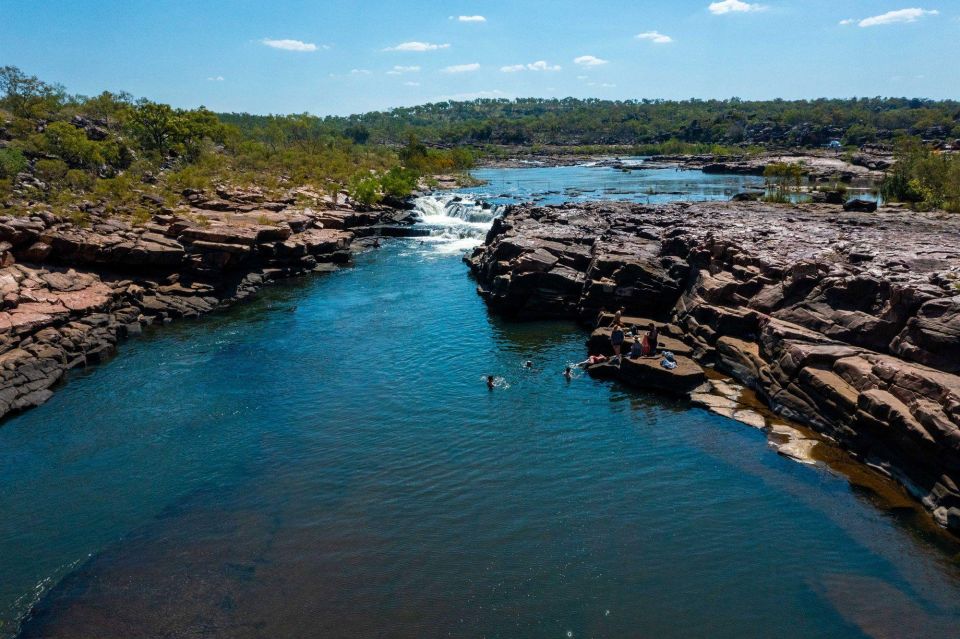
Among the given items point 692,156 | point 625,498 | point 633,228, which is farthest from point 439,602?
point 692,156

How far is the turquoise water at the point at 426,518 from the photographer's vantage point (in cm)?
1413

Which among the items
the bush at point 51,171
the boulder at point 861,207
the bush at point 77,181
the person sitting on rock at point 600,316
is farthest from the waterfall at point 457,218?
the bush at point 51,171

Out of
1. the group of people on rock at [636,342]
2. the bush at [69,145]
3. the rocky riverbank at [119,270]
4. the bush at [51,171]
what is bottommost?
the group of people on rock at [636,342]

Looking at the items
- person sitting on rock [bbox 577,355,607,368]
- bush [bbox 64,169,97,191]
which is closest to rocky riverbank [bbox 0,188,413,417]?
bush [bbox 64,169,97,191]

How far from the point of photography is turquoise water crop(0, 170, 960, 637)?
14.1 metres

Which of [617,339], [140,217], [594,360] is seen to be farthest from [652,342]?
[140,217]

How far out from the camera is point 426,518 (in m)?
17.5

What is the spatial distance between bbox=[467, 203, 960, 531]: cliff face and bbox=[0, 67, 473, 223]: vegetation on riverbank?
28087 millimetres

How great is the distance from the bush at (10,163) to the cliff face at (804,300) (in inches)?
1405

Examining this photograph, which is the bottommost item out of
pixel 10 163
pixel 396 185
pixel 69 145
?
pixel 396 185

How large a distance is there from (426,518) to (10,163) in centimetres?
4773

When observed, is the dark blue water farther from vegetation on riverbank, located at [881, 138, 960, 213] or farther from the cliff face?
the cliff face

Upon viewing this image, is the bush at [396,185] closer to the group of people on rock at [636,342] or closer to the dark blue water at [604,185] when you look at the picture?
the dark blue water at [604,185]

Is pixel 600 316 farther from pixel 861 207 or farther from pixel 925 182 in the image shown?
pixel 925 182
